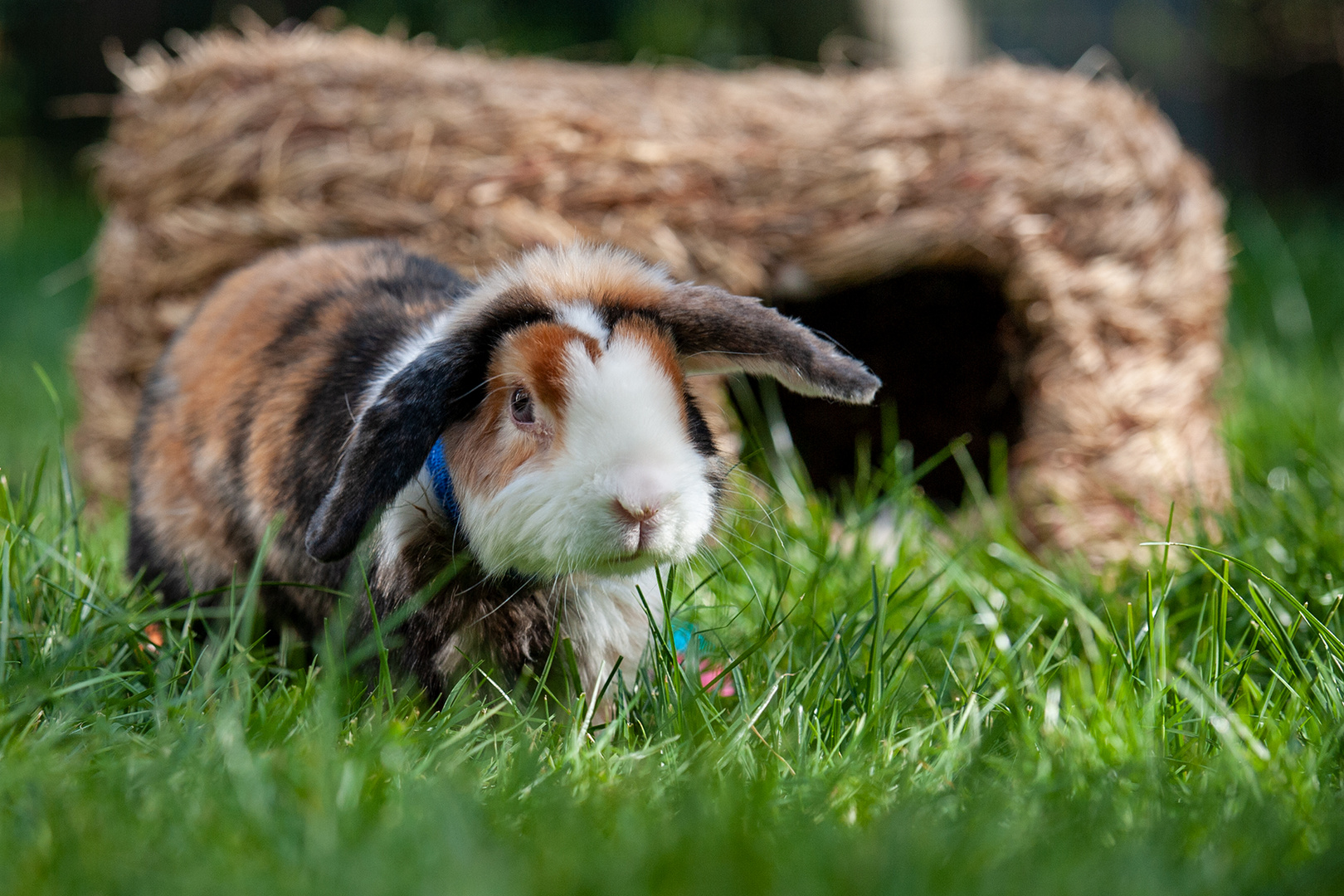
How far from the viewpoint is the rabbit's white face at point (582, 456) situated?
5.69 feet

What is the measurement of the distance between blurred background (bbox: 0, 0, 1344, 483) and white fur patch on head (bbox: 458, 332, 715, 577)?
4.05 metres

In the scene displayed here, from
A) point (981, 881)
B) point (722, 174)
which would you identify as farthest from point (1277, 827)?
point (722, 174)

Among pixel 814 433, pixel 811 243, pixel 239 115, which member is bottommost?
pixel 814 433

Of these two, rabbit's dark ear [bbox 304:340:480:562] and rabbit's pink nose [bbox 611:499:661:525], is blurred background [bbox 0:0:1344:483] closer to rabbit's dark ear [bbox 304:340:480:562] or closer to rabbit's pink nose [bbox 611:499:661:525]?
rabbit's dark ear [bbox 304:340:480:562]

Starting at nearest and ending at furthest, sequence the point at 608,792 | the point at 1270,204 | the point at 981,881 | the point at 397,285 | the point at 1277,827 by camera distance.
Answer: the point at 981,881 < the point at 1277,827 < the point at 608,792 < the point at 397,285 < the point at 1270,204

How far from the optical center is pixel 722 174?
12.1 feet

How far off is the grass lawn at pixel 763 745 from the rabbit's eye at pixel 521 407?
375 millimetres

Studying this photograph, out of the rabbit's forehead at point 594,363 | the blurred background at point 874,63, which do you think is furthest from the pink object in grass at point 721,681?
the blurred background at point 874,63

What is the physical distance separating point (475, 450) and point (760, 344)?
516 mm

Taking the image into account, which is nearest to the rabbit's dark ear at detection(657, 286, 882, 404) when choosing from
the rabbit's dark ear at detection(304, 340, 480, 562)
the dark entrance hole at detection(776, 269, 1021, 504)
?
the rabbit's dark ear at detection(304, 340, 480, 562)

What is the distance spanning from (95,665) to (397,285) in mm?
1083

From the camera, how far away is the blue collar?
2020mm

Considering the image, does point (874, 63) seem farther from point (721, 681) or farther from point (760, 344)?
point (721, 681)

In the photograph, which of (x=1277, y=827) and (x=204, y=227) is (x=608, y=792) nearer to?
(x=1277, y=827)
